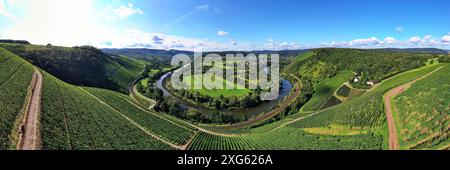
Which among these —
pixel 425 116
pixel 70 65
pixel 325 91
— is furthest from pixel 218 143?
pixel 70 65

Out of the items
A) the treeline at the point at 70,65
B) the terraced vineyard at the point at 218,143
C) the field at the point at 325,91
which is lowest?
the terraced vineyard at the point at 218,143

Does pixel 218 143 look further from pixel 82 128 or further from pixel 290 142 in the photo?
pixel 82 128

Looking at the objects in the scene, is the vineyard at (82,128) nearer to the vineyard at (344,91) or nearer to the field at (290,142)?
the field at (290,142)

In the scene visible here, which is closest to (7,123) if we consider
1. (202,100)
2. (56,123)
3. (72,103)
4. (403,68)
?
(56,123)

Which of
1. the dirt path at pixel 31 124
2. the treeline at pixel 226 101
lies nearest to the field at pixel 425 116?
the dirt path at pixel 31 124

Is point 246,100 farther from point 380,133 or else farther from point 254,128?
point 380,133

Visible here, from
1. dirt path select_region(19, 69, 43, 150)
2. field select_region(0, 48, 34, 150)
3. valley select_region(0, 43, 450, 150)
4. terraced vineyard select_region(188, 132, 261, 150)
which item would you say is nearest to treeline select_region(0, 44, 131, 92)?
valley select_region(0, 43, 450, 150)
